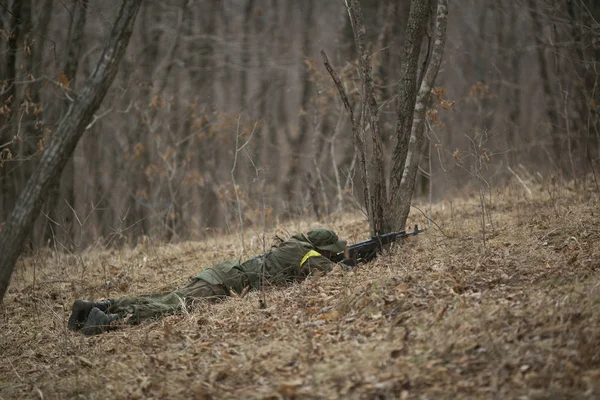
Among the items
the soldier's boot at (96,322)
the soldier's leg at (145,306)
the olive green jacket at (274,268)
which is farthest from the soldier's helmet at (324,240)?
the soldier's boot at (96,322)

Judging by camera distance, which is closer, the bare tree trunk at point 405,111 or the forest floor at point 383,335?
the forest floor at point 383,335

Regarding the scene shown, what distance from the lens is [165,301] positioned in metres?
5.96

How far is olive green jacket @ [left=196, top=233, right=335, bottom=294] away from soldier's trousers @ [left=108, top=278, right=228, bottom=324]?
89 millimetres

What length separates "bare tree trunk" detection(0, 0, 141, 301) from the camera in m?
4.83

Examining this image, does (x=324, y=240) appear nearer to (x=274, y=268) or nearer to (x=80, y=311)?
(x=274, y=268)

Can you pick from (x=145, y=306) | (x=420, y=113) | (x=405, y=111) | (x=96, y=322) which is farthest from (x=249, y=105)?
(x=96, y=322)

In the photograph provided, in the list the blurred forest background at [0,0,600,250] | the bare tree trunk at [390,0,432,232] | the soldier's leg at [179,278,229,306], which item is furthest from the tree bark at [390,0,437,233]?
the blurred forest background at [0,0,600,250]

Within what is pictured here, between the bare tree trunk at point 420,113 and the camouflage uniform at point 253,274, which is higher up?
the bare tree trunk at point 420,113

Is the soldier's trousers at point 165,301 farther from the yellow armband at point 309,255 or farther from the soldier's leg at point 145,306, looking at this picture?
the yellow armband at point 309,255

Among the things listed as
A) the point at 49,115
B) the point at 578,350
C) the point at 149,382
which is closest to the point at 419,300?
the point at 578,350

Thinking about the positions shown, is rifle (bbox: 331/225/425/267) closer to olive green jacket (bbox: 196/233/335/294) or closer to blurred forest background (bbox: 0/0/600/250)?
olive green jacket (bbox: 196/233/335/294)

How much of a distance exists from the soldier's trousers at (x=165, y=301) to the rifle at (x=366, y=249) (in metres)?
1.35

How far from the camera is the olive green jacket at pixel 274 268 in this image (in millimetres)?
6156

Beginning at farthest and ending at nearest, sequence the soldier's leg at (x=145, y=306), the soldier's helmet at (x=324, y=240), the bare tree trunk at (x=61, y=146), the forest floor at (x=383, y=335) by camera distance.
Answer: the soldier's helmet at (x=324, y=240) → the soldier's leg at (x=145, y=306) → the bare tree trunk at (x=61, y=146) → the forest floor at (x=383, y=335)
